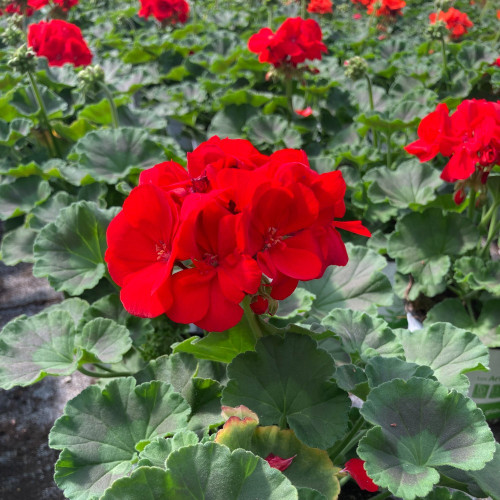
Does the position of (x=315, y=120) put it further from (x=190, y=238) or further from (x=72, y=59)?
(x=190, y=238)

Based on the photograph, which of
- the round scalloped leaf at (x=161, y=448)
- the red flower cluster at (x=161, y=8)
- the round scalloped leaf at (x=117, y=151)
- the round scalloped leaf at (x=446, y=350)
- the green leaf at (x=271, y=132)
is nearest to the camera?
the round scalloped leaf at (x=161, y=448)

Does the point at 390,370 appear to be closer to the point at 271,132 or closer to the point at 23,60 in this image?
the point at 271,132

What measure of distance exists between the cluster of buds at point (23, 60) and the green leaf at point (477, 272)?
1.59 m

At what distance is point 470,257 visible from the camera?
1.63 metres

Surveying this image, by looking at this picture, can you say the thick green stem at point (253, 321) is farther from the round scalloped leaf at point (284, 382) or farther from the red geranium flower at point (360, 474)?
the red geranium flower at point (360, 474)

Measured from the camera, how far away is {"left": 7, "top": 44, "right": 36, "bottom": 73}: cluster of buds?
2.05m

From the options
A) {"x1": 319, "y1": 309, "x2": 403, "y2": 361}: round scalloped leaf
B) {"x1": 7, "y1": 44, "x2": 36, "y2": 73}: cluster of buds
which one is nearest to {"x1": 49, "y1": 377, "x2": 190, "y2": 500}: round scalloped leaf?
{"x1": 319, "y1": 309, "x2": 403, "y2": 361}: round scalloped leaf

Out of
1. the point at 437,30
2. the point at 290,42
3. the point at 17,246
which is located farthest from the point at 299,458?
the point at 437,30

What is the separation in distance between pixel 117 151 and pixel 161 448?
1.37 metres

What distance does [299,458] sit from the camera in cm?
95

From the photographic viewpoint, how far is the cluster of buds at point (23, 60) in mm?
2049

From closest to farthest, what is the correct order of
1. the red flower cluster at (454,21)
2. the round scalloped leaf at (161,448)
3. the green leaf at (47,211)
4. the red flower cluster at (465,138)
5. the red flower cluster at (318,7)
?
the round scalloped leaf at (161,448) → the red flower cluster at (465,138) → the green leaf at (47,211) → the red flower cluster at (454,21) → the red flower cluster at (318,7)

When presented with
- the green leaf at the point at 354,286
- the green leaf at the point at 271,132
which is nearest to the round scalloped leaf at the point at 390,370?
the green leaf at the point at 354,286

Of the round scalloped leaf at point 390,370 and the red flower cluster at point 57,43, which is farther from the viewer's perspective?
the red flower cluster at point 57,43
